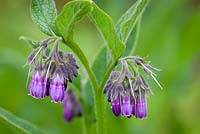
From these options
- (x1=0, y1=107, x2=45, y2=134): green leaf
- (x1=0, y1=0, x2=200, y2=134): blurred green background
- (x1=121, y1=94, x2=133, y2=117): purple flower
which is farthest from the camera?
(x1=0, y1=0, x2=200, y2=134): blurred green background

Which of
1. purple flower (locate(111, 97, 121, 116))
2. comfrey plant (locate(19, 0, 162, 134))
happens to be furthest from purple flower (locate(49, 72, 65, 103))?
purple flower (locate(111, 97, 121, 116))

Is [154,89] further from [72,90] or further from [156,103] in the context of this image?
[72,90]

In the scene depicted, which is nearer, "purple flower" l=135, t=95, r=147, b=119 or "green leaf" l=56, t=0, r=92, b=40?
"green leaf" l=56, t=0, r=92, b=40

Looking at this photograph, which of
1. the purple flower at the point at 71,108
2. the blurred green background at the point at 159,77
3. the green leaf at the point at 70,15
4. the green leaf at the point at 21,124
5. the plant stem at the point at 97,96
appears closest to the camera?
the green leaf at the point at 70,15

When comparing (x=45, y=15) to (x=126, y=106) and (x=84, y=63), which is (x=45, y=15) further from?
(x=126, y=106)

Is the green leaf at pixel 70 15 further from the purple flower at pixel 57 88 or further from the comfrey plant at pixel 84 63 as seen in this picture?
the purple flower at pixel 57 88

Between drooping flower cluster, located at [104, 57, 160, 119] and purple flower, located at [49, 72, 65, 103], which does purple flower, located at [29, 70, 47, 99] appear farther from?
drooping flower cluster, located at [104, 57, 160, 119]

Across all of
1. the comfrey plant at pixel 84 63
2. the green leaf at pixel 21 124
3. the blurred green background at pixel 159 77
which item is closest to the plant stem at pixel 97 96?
the comfrey plant at pixel 84 63
